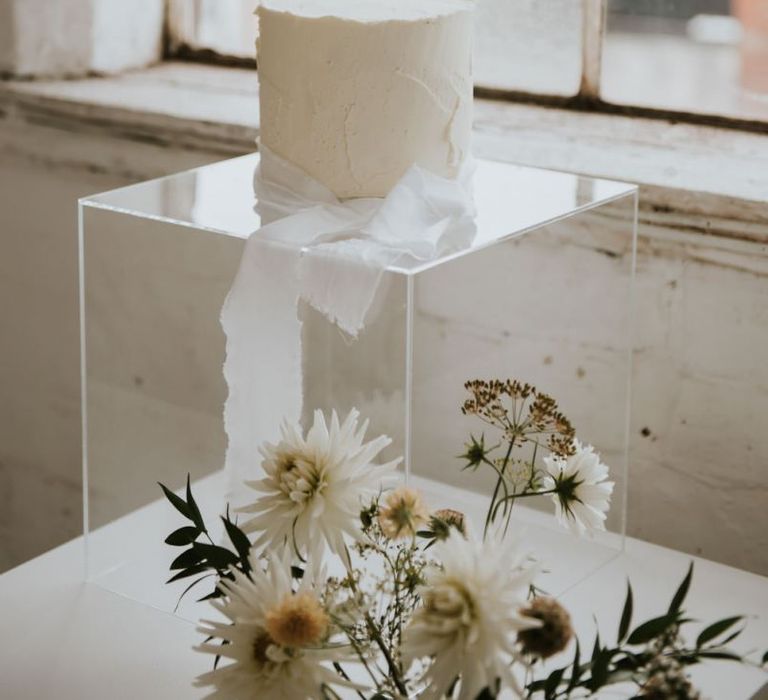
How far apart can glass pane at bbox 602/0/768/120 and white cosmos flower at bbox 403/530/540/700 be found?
86 centimetres

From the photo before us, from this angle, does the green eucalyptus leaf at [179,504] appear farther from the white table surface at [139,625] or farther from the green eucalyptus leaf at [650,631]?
the green eucalyptus leaf at [650,631]

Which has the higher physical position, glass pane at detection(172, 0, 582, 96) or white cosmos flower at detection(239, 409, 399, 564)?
glass pane at detection(172, 0, 582, 96)

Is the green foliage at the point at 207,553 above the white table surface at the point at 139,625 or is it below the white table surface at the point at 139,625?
above

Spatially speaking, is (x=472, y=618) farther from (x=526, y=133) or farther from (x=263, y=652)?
(x=526, y=133)

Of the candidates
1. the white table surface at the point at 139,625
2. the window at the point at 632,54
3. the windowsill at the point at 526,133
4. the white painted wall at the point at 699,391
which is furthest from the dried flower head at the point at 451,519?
the window at the point at 632,54

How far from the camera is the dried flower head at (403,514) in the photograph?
74 cm

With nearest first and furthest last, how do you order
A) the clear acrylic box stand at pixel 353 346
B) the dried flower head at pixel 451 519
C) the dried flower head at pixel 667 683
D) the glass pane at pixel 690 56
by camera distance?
the dried flower head at pixel 667 683
the dried flower head at pixel 451 519
the clear acrylic box stand at pixel 353 346
the glass pane at pixel 690 56

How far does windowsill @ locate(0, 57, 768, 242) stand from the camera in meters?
1.19

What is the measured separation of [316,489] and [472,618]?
0.15 m

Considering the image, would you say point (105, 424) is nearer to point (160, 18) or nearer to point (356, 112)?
point (356, 112)

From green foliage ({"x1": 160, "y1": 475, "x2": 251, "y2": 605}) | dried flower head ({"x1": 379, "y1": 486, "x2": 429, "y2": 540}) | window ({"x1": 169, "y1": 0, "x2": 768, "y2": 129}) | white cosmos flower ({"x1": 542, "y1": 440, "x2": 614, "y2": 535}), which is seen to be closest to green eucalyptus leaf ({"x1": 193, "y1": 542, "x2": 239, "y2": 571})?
green foliage ({"x1": 160, "y1": 475, "x2": 251, "y2": 605})

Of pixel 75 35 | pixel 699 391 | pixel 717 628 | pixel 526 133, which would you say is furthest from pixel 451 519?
pixel 75 35

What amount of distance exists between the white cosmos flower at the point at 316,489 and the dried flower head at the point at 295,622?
0.24ft

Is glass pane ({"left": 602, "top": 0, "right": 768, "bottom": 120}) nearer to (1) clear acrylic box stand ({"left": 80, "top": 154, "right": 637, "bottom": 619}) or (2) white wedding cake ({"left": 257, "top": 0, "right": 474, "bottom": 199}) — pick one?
(1) clear acrylic box stand ({"left": 80, "top": 154, "right": 637, "bottom": 619})
